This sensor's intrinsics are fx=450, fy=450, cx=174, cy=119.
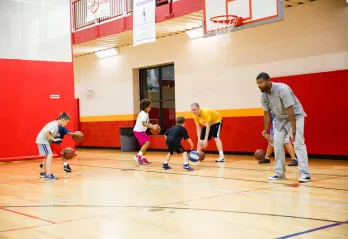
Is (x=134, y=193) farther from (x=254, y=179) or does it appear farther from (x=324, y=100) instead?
(x=324, y=100)

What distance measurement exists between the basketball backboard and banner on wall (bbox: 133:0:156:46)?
2058 mm

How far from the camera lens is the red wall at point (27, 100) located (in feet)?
43.2

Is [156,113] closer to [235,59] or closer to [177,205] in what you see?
[235,59]

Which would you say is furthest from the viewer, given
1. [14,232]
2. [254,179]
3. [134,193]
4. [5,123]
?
[5,123]

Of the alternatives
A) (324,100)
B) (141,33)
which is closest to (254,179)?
(324,100)

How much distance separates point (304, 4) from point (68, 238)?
30.7 feet

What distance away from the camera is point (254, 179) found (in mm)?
7863

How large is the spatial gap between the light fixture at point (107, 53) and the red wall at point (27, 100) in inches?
129

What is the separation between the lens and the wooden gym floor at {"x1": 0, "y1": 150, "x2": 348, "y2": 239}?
4297 millimetres


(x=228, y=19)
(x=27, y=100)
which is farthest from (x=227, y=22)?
(x=27, y=100)

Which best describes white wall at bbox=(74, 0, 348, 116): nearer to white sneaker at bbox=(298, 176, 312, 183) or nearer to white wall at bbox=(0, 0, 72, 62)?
white wall at bbox=(0, 0, 72, 62)

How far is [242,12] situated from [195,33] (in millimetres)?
4122

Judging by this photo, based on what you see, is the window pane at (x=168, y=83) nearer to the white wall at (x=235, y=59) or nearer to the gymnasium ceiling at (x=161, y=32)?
the white wall at (x=235, y=59)

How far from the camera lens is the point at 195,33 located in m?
14.3
